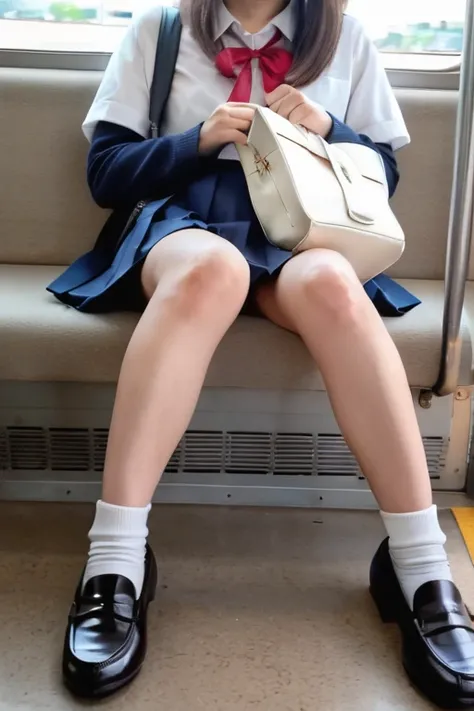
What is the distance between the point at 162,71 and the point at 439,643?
3.63 ft

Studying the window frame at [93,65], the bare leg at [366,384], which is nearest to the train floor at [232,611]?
the bare leg at [366,384]

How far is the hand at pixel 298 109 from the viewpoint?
50.9 inches

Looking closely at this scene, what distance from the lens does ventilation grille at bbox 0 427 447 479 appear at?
143cm

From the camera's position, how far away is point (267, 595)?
47.1 inches

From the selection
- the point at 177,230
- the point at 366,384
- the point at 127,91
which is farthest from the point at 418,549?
the point at 127,91

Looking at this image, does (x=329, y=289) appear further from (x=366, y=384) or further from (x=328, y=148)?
(x=328, y=148)

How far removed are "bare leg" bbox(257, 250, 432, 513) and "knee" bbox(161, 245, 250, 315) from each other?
0.10 metres

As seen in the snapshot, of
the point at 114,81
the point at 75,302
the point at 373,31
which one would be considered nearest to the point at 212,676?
the point at 75,302

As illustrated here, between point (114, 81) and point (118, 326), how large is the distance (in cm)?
50

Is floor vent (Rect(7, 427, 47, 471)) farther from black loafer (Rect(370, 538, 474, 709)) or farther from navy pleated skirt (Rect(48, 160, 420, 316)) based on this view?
black loafer (Rect(370, 538, 474, 709))

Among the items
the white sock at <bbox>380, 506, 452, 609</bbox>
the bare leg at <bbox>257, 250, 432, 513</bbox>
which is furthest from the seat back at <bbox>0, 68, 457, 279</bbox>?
the white sock at <bbox>380, 506, 452, 609</bbox>

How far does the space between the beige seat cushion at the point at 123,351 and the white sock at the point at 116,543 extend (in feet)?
0.97

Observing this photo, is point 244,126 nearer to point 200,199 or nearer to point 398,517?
point 200,199

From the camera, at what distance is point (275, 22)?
1447mm
